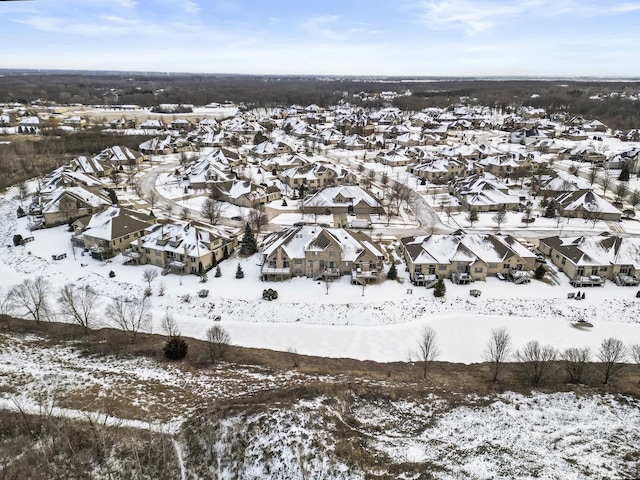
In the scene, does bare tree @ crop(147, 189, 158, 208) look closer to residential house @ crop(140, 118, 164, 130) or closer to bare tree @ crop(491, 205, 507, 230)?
bare tree @ crop(491, 205, 507, 230)

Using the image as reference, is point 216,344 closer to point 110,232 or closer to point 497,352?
point 497,352

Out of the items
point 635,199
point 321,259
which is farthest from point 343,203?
point 635,199

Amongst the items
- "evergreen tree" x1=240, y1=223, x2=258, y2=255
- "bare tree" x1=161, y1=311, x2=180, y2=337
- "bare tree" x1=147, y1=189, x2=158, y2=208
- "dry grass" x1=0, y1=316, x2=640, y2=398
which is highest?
"bare tree" x1=147, y1=189, x2=158, y2=208

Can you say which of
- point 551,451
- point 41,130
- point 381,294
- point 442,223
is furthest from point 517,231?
point 41,130

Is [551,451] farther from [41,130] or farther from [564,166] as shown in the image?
[41,130]

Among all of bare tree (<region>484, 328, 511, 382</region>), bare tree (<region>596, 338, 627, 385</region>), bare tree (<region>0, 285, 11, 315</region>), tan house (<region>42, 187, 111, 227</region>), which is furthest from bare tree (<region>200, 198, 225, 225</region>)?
bare tree (<region>596, 338, 627, 385</region>)

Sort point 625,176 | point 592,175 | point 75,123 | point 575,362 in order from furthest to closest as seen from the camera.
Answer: point 75,123, point 592,175, point 625,176, point 575,362
